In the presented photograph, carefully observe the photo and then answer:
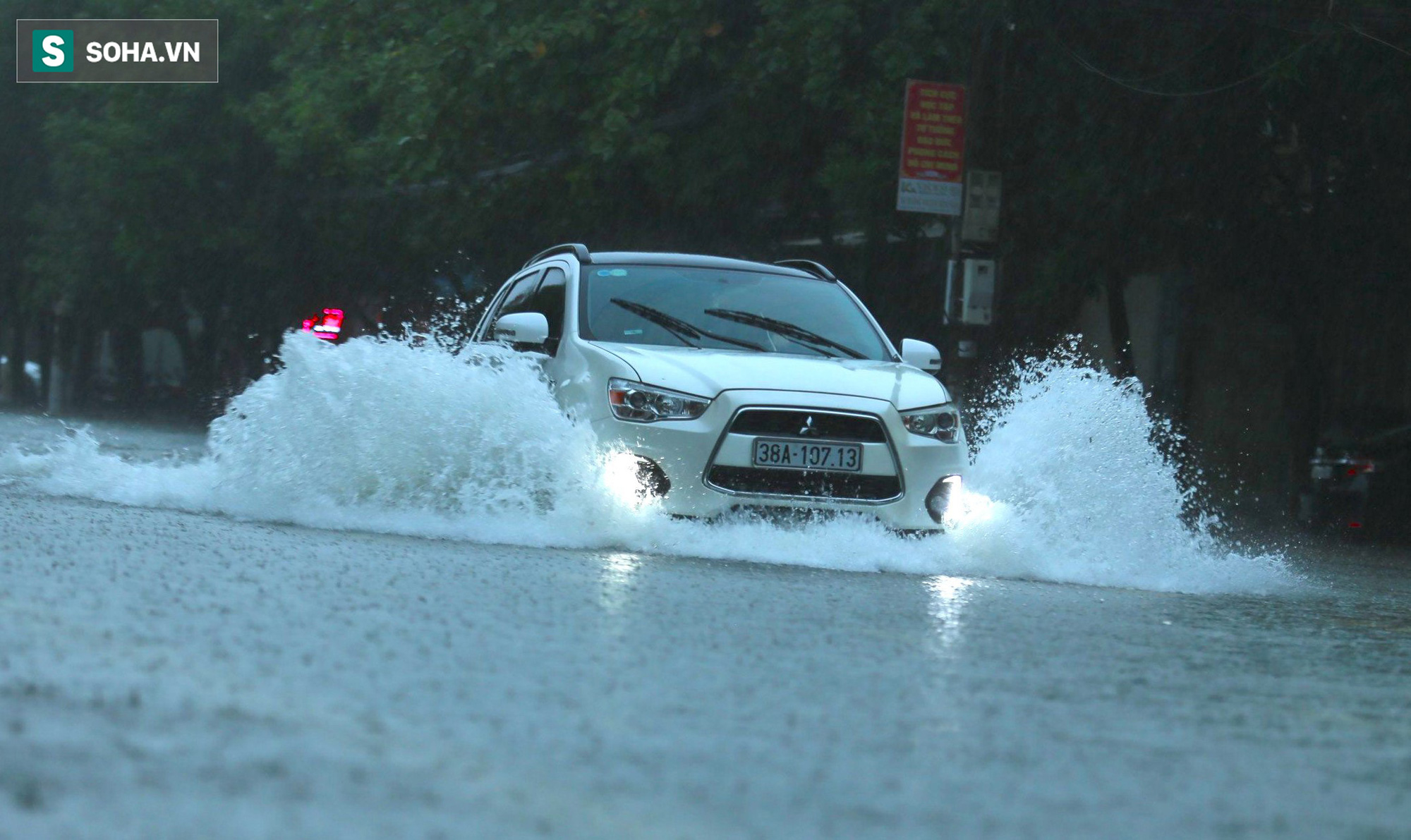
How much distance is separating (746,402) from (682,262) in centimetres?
211

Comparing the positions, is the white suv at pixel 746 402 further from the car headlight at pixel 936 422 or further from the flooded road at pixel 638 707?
the flooded road at pixel 638 707

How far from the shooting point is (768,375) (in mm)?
9031

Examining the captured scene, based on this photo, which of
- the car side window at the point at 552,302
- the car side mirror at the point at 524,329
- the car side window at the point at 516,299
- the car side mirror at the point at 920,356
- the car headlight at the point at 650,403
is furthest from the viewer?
the car side window at the point at 516,299

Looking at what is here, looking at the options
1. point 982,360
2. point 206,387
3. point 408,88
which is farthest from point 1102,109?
point 206,387

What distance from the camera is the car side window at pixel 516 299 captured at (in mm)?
11297

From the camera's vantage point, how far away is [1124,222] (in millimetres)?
18281

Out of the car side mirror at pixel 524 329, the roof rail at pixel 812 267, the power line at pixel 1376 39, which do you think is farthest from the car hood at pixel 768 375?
the power line at pixel 1376 39

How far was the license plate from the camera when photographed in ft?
28.7

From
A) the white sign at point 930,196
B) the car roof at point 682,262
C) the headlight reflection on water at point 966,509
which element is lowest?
the headlight reflection on water at point 966,509

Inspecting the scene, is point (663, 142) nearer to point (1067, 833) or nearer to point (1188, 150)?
point (1188, 150)

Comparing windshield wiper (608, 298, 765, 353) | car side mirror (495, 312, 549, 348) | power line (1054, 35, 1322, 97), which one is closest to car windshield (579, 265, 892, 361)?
windshield wiper (608, 298, 765, 353)

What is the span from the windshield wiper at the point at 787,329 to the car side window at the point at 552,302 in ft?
2.50

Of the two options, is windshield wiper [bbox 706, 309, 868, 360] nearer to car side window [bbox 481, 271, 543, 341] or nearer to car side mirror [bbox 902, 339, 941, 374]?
car side mirror [bbox 902, 339, 941, 374]

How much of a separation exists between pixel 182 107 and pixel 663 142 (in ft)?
53.0
